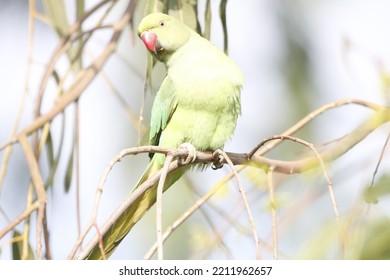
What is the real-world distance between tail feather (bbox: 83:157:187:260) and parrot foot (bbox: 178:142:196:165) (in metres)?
0.12

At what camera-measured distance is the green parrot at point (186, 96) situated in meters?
1.80

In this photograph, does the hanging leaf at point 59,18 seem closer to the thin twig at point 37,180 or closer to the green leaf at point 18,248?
the thin twig at point 37,180

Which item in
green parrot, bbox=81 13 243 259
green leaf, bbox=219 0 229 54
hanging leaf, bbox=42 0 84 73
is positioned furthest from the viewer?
hanging leaf, bbox=42 0 84 73

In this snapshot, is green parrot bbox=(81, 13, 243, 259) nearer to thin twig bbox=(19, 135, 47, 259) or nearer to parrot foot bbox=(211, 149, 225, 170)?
parrot foot bbox=(211, 149, 225, 170)

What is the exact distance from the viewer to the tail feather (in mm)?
1683

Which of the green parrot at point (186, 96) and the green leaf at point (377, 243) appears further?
the green parrot at point (186, 96)

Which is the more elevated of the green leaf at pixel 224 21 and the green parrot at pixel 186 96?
the green leaf at pixel 224 21

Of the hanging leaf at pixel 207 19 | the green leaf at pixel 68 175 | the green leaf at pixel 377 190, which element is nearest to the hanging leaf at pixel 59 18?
the green leaf at pixel 68 175

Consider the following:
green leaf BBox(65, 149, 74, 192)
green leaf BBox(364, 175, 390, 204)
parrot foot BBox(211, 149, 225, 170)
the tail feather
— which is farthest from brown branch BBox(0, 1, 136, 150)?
green leaf BBox(364, 175, 390, 204)

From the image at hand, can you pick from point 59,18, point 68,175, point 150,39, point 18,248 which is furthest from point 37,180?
point 59,18

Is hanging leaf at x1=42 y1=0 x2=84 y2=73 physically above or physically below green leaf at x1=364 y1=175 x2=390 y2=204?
above

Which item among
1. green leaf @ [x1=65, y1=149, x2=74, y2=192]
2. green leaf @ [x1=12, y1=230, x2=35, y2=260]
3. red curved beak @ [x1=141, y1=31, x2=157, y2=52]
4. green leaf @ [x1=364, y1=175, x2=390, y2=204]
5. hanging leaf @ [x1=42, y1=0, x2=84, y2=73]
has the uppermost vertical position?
hanging leaf @ [x1=42, y1=0, x2=84, y2=73]

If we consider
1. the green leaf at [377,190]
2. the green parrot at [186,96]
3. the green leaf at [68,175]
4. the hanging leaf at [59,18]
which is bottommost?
the green leaf at [68,175]
